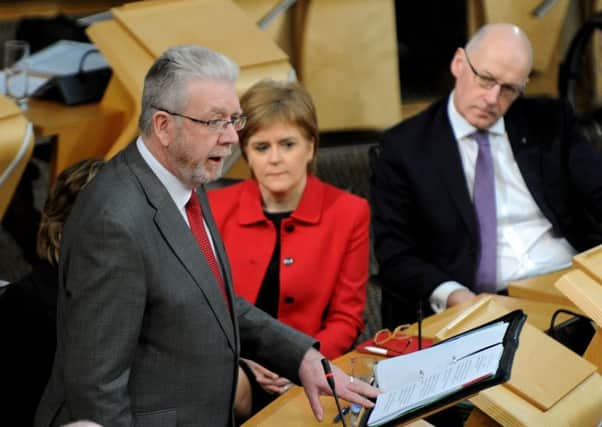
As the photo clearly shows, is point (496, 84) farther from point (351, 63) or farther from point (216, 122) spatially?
point (351, 63)

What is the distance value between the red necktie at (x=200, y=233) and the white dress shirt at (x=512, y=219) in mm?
1382

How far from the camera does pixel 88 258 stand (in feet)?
6.57

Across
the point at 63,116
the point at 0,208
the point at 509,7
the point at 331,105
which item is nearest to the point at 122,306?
the point at 0,208

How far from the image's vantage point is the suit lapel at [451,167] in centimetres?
339

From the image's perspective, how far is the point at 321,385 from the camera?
2.31 metres

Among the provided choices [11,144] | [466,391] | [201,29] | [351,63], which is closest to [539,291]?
[466,391]

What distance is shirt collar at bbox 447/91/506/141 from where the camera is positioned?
3453 millimetres

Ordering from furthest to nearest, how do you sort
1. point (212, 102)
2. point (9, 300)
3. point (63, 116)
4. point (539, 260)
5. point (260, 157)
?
point (63, 116) < point (539, 260) < point (260, 157) < point (9, 300) < point (212, 102)

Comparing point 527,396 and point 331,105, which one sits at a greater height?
point 527,396

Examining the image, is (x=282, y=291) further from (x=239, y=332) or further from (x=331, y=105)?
(x=331, y=105)

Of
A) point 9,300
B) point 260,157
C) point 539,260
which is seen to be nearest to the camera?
point 9,300

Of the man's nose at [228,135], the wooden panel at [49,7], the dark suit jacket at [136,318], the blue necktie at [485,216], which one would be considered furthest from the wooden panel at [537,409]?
the wooden panel at [49,7]

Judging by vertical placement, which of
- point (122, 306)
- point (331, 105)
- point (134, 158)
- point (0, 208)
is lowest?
point (331, 105)

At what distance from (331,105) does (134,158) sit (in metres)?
3.11
